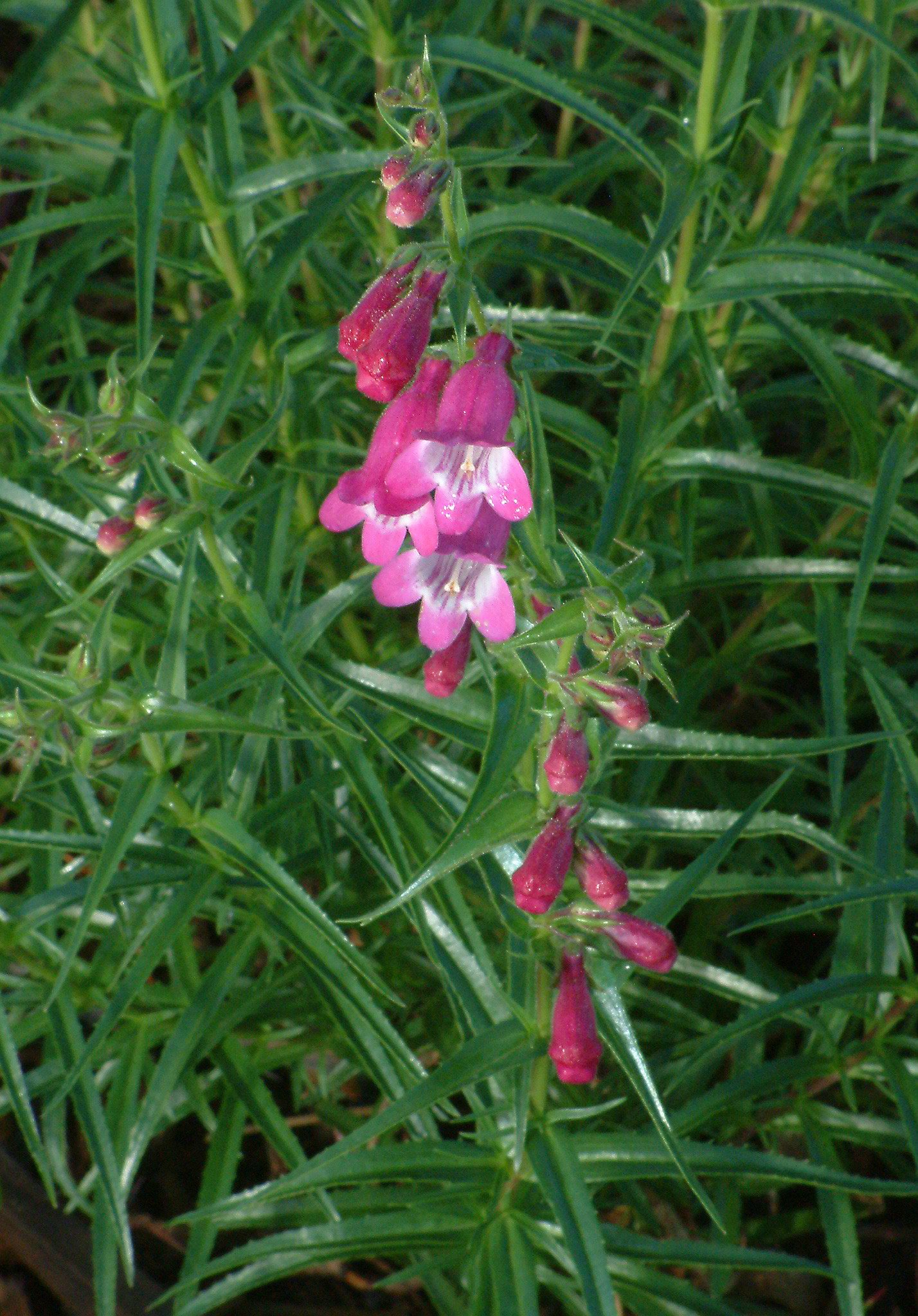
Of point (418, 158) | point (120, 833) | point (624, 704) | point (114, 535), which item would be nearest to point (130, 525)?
point (114, 535)

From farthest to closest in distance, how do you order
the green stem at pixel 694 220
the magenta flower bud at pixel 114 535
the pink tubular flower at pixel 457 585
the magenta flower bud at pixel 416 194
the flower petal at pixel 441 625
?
the green stem at pixel 694 220 → the magenta flower bud at pixel 114 535 → the flower petal at pixel 441 625 → the pink tubular flower at pixel 457 585 → the magenta flower bud at pixel 416 194

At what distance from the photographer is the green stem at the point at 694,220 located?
1.74 m

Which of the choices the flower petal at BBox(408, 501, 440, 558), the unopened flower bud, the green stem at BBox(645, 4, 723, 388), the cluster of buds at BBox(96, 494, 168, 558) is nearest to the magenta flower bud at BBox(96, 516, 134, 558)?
the cluster of buds at BBox(96, 494, 168, 558)

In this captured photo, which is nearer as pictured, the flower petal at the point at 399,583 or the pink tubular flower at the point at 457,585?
the pink tubular flower at the point at 457,585

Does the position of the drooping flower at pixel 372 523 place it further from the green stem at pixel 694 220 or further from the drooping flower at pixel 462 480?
the green stem at pixel 694 220

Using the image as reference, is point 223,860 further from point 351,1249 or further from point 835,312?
point 835,312

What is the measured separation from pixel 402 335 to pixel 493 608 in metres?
0.31

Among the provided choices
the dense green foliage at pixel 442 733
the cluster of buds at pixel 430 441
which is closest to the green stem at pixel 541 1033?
the dense green foliage at pixel 442 733

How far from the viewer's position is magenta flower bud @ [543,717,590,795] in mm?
1247

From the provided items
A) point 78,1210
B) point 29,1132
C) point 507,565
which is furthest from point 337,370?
point 78,1210

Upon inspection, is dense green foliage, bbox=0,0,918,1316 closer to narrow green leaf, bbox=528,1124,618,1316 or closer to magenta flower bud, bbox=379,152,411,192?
narrow green leaf, bbox=528,1124,618,1316

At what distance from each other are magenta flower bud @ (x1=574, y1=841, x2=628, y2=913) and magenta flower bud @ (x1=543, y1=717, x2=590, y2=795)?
0.37ft

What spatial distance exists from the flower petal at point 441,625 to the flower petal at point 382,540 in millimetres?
84

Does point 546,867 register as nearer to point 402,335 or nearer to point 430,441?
point 430,441
